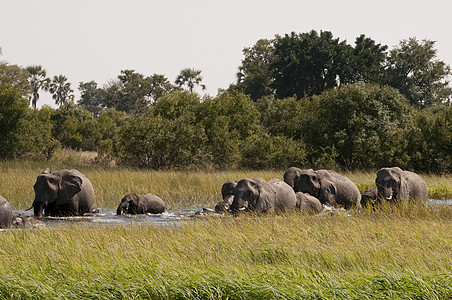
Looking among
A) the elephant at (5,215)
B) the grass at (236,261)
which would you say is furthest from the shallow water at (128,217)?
the grass at (236,261)

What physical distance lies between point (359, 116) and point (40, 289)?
96.8 ft

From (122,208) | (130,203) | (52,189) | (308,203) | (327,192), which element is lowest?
(122,208)

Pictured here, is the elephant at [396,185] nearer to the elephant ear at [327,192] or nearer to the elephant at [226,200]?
the elephant ear at [327,192]

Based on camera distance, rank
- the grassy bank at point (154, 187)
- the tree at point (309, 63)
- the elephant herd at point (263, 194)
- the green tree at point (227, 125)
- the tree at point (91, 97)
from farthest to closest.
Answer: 1. the tree at point (91, 97)
2. the tree at point (309, 63)
3. the green tree at point (227, 125)
4. the grassy bank at point (154, 187)
5. the elephant herd at point (263, 194)

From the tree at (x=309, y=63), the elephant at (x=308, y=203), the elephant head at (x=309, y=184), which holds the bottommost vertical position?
the elephant at (x=308, y=203)

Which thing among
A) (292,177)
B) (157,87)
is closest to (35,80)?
(157,87)

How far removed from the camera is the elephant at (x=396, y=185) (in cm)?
1755

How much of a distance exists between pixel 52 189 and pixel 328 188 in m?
8.29

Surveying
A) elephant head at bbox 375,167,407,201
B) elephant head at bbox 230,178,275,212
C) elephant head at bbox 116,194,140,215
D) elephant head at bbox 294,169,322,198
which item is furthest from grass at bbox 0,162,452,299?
elephant head at bbox 116,194,140,215

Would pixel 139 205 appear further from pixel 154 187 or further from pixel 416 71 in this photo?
pixel 416 71

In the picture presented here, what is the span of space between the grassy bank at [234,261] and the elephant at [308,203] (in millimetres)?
4238

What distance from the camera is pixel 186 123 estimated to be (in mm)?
34750

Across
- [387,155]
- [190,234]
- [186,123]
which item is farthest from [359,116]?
[190,234]

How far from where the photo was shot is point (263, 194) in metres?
16.0
